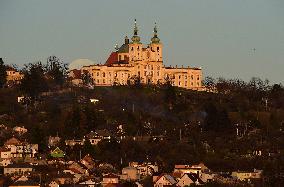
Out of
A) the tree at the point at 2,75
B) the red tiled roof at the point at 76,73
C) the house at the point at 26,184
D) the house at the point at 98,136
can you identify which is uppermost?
the red tiled roof at the point at 76,73

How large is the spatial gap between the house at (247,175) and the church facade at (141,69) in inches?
1388

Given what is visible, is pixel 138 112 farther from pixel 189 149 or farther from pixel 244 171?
pixel 244 171

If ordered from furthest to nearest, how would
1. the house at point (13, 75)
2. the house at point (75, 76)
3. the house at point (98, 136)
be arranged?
the house at point (75, 76) → the house at point (13, 75) → the house at point (98, 136)

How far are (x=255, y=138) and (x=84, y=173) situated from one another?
18782 millimetres

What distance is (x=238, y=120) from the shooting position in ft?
336

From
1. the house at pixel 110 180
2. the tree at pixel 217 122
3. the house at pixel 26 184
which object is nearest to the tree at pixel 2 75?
the tree at pixel 217 122

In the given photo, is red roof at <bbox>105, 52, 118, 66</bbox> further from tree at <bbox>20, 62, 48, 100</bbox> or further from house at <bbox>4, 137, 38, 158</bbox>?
house at <bbox>4, 137, 38, 158</bbox>

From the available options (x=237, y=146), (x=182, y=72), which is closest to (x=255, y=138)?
(x=237, y=146)

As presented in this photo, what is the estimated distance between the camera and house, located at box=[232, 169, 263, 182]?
83125mm

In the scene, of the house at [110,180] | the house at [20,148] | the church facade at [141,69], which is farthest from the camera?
the church facade at [141,69]

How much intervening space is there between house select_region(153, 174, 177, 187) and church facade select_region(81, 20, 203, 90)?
3704cm

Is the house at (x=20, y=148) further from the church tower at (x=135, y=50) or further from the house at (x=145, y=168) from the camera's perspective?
the church tower at (x=135, y=50)

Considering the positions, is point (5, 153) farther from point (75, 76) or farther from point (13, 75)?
point (75, 76)

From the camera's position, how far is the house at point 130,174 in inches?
3253
